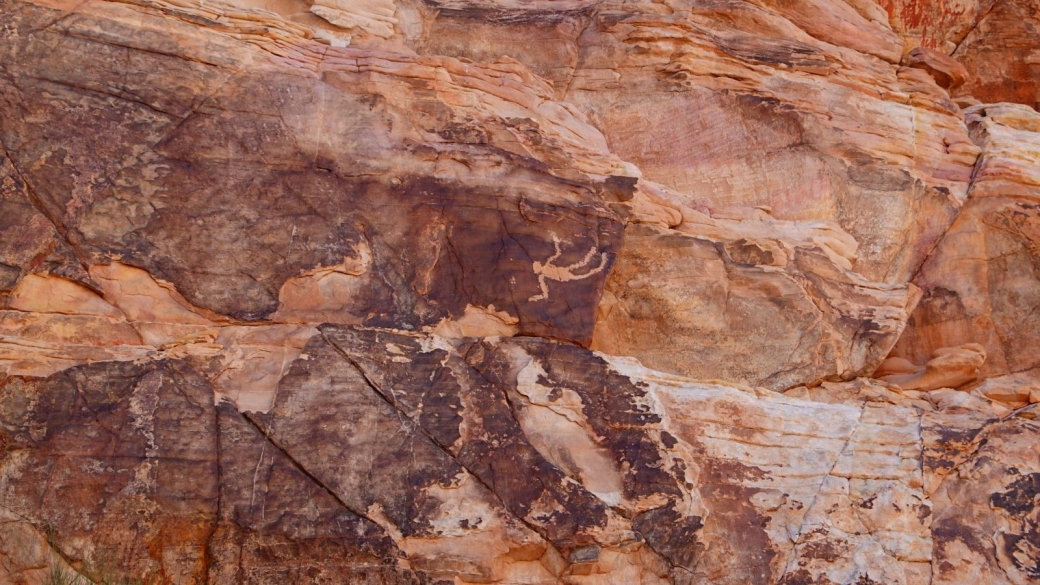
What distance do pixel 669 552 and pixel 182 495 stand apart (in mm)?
4255

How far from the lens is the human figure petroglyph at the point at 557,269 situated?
11320 millimetres

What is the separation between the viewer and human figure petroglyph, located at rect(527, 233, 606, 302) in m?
11.3

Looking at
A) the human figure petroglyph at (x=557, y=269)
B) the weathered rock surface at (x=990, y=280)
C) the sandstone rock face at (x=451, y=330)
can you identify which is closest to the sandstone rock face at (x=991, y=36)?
the weathered rock surface at (x=990, y=280)

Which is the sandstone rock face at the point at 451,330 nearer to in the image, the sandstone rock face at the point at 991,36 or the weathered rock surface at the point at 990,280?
the weathered rock surface at the point at 990,280

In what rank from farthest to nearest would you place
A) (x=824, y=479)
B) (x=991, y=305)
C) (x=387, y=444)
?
1. (x=991, y=305)
2. (x=824, y=479)
3. (x=387, y=444)

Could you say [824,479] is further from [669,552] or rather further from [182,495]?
[182,495]

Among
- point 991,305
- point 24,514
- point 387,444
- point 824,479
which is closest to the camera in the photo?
point 24,514

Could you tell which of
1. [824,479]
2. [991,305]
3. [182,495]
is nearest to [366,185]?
[182,495]

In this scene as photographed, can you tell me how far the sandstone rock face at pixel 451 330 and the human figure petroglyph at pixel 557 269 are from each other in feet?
0.12

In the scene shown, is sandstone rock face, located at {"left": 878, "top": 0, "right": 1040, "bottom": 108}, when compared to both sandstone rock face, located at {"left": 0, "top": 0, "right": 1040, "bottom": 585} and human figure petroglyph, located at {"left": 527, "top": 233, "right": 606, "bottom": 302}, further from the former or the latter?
human figure petroglyph, located at {"left": 527, "top": 233, "right": 606, "bottom": 302}

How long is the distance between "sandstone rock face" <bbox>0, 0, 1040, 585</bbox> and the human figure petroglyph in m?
0.04

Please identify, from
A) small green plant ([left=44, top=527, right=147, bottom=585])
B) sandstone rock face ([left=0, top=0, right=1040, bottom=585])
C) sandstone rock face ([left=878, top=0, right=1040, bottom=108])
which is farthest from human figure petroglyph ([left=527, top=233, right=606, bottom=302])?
sandstone rock face ([left=878, top=0, right=1040, bottom=108])

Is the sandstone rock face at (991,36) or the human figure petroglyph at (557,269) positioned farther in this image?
the sandstone rock face at (991,36)

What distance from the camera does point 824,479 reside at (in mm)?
10758
